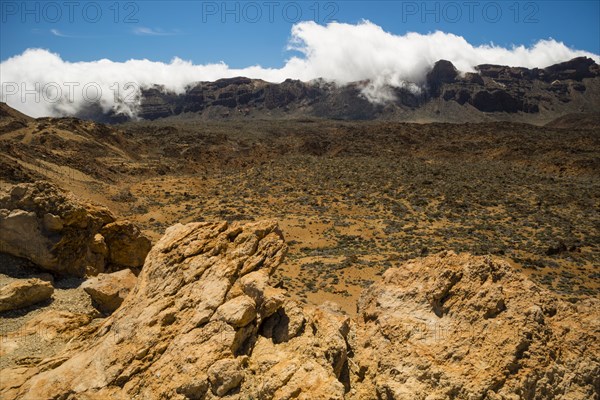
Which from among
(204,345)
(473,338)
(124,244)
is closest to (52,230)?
(124,244)

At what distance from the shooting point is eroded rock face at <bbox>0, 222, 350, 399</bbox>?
5461mm

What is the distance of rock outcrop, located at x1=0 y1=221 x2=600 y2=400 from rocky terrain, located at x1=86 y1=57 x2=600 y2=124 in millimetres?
166027

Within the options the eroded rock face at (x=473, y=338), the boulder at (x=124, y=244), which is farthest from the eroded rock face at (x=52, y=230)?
the eroded rock face at (x=473, y=338)

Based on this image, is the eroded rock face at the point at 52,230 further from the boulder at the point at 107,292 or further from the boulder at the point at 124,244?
the boulder at the point at 107,292

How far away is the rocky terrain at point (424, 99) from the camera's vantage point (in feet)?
547

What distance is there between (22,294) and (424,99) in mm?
189710

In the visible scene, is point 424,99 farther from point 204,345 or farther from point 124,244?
point 204,345

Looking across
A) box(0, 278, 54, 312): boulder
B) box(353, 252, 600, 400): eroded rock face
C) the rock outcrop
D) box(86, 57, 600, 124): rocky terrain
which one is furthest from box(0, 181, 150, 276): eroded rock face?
box(86, 57, 600, 124): rocky terrain

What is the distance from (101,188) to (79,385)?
Result: 33.4 m

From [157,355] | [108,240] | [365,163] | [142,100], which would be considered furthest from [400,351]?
[142,100]

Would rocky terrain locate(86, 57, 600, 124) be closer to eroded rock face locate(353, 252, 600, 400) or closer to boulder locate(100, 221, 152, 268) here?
boulder locate(100, 221, 152, 268)

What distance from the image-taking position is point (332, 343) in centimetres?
613

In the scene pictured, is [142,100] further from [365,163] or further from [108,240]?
[108,240]

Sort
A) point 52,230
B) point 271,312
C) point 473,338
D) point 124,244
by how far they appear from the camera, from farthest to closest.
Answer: point 124,244, point 52,230, point 271,312, point 473,338
